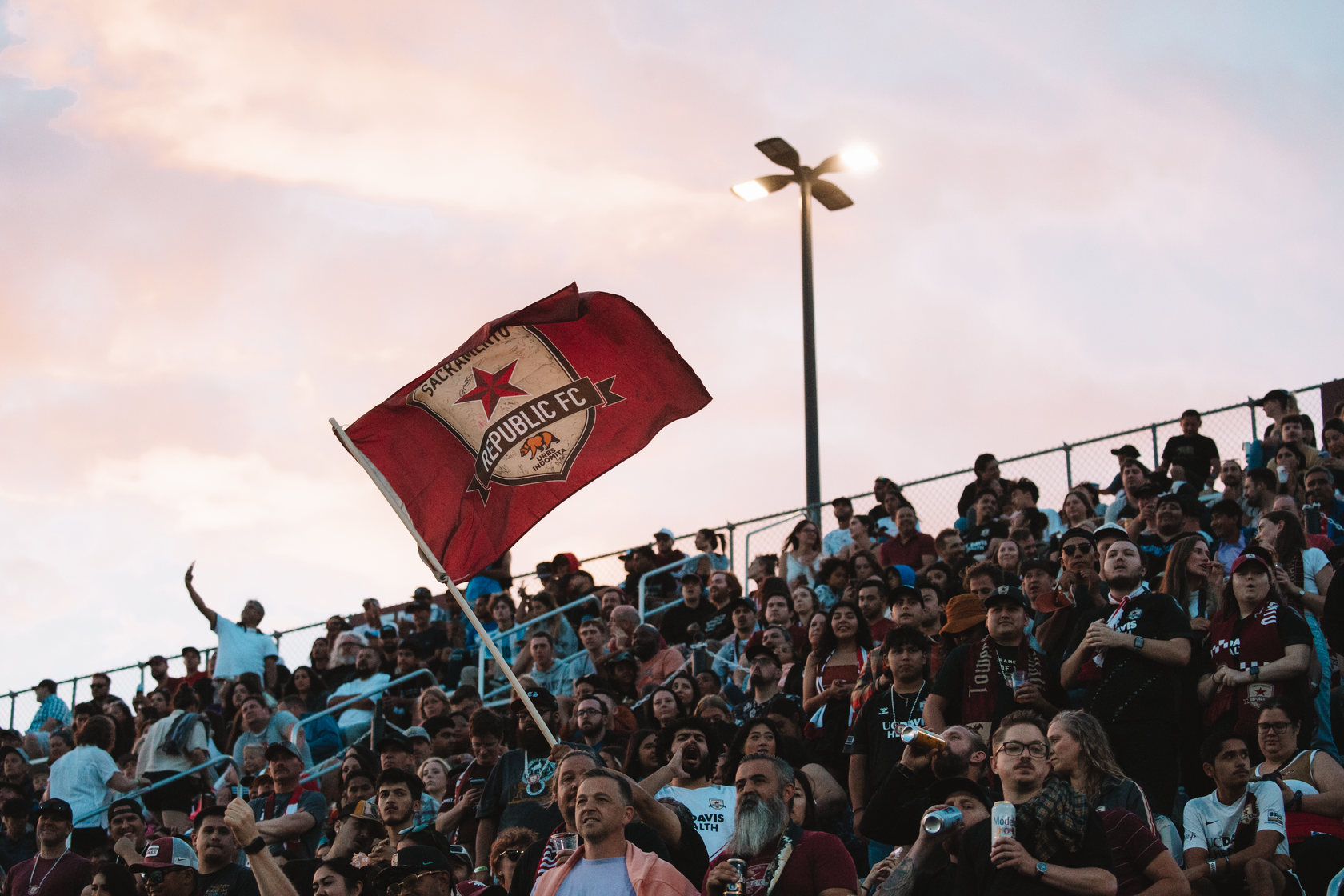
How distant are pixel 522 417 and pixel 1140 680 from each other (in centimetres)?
384

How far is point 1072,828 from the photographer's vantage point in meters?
5.71

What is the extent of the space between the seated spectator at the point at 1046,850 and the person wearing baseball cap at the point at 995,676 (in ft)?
8.00

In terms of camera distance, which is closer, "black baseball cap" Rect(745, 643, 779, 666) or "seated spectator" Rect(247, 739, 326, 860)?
"seated spectator" Rect(247, 739, 326, 860)

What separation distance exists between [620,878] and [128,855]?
578 cm

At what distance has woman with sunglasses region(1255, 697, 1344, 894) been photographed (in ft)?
24.3

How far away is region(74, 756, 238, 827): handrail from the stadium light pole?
6859 mm

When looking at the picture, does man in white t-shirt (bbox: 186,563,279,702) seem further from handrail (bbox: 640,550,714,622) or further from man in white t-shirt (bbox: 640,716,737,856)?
man in white t-shirt (bbox: 640,716,737,856)

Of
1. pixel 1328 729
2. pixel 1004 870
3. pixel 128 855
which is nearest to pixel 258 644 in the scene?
pixel 128 855

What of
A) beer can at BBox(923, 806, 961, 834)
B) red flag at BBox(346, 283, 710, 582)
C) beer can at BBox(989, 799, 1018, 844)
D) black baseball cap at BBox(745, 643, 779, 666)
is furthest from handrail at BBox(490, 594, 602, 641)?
beer can at BBox(989, 799, 1018, 844)

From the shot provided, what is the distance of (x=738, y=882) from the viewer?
6.61 meters

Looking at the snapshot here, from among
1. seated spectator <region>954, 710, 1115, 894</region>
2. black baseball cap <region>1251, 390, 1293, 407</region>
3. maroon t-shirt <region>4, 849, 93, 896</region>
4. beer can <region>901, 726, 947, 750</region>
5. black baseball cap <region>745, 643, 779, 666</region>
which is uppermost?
black baseball cap <region>1251, 390, 1293, 407</region>

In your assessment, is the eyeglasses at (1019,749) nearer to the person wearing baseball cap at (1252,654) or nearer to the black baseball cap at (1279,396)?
the person wearing baseball cap at (1252,654)

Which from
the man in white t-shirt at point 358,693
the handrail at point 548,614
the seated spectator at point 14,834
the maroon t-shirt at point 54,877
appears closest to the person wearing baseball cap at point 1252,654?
the maroon t-shirt at point 54,877

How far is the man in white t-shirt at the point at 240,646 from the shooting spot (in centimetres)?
1844
